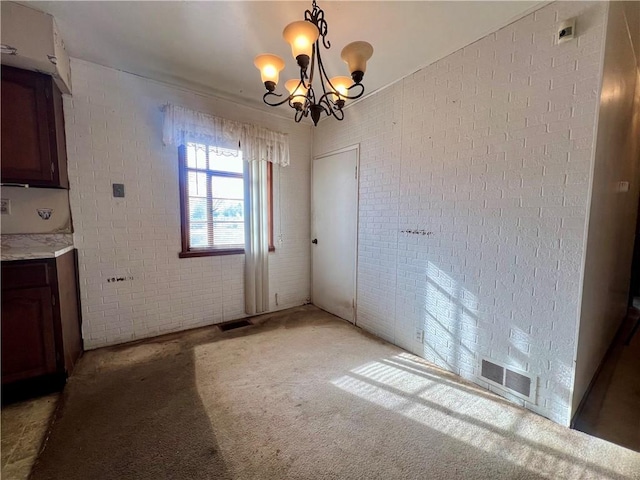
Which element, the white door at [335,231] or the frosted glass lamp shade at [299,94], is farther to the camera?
the white door at [335,231]

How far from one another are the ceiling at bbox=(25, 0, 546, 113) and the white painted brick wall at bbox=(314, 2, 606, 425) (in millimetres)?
201

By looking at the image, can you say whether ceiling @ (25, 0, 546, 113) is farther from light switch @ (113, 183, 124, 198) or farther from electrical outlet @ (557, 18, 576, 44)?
light switch @ (113, 183, 124, 198)

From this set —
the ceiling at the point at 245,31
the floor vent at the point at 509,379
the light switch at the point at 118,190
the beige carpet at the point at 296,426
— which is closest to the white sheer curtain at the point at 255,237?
the beige carpet at the point at 296,426

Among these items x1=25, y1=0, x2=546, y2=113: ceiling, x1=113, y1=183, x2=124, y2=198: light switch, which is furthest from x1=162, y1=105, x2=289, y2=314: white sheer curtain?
x1=113, y1=183, x2=124, y2=198: light switch

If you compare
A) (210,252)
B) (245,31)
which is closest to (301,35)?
(245,31)

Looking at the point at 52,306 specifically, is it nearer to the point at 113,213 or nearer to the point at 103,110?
the point at 113,213

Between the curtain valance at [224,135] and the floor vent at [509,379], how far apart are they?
→ 298 cm

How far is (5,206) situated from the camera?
6.98 ft

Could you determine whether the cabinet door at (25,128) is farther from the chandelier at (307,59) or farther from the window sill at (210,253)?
the chandelier at (307,59)

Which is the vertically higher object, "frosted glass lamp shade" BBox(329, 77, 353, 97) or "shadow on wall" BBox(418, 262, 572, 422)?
"frosted glass lamp shade" BBox(329, 77, 353, 97)

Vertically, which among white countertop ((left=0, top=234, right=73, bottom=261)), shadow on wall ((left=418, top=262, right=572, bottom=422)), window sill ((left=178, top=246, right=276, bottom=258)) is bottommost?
shadow on wall ((left=418, top=262, right=572, bottom=422))

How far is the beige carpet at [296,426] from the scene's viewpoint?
138 centimetres

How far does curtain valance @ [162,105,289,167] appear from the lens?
8.87 feet

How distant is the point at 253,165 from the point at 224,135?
0.45m
